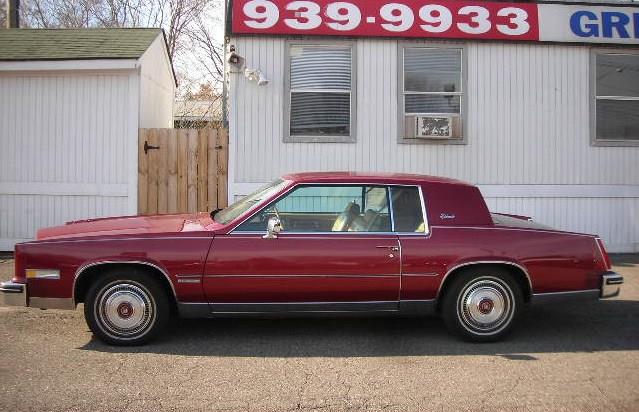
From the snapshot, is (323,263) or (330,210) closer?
(323,263)

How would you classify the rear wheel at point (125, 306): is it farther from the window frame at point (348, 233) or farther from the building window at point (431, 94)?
the building window at point (431, 94)

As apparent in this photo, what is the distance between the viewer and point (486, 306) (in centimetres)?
548

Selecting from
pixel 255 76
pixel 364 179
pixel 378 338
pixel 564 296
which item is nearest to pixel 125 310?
pixel 378 338

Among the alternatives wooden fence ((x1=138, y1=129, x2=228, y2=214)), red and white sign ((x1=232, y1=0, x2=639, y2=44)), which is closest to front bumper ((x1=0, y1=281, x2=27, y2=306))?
wooden fence ((x1=138, y1=129, x2=228, y2=214))

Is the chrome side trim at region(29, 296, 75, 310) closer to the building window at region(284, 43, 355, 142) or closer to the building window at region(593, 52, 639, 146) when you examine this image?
the building window at region(284, 43, 355, 142)

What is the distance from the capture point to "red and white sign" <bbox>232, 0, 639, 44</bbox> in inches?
367

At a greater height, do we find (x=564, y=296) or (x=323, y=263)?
(x=323, y=263)

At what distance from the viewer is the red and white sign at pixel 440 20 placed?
9312 millimetres

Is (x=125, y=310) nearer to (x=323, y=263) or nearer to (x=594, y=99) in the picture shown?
(x=323, y=263)

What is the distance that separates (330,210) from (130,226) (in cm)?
174

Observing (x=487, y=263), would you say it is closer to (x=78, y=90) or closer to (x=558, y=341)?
(x=558, y=341)

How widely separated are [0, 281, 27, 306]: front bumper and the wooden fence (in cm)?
436

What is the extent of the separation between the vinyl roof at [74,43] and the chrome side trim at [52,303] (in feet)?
16.6

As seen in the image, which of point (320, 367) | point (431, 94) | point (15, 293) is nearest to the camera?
point (320, 367)
